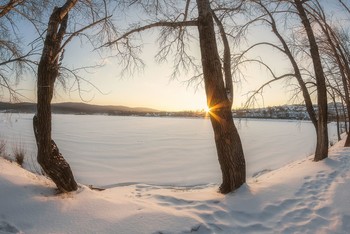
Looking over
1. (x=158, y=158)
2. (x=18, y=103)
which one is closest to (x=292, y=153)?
(x=158, y=158)

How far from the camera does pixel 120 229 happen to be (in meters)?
3.53

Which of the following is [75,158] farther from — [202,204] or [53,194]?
[202,204]

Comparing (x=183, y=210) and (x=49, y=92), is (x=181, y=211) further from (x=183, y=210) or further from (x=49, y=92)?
(x=49, y=92)

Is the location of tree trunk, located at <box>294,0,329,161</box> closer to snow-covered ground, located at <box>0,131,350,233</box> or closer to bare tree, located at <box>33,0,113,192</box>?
snow-covered ground, located at <box>0,131,350,233</box>

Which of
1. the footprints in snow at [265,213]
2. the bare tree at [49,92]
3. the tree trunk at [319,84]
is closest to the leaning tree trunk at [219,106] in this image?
the footprints in snow at [265,213]

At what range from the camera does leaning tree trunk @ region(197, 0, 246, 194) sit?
5203 millimetres

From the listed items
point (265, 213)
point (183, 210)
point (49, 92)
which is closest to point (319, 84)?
point (265, 213)

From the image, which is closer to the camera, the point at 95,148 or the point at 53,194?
the point at 53,194

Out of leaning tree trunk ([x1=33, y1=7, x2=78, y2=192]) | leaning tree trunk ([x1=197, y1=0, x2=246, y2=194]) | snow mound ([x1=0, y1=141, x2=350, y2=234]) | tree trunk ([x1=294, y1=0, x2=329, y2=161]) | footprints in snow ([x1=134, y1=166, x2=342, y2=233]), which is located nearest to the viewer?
snow mound ([x1=0, y1=141, x2=350, y2=234])

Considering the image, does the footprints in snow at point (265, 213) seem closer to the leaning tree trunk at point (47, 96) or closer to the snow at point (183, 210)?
the snow at point (183, 210)

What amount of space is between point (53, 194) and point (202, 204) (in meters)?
2.50

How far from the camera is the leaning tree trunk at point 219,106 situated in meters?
5.20

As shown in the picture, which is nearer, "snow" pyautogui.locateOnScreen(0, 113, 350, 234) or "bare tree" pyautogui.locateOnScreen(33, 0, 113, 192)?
"snow" pyautogui.locateOnScreen(0, 113, 350, 234)

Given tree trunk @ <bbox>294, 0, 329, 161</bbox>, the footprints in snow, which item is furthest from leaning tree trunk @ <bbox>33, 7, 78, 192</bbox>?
tree trunk @ <bbox>294, 0, 329, 161</bbox>
